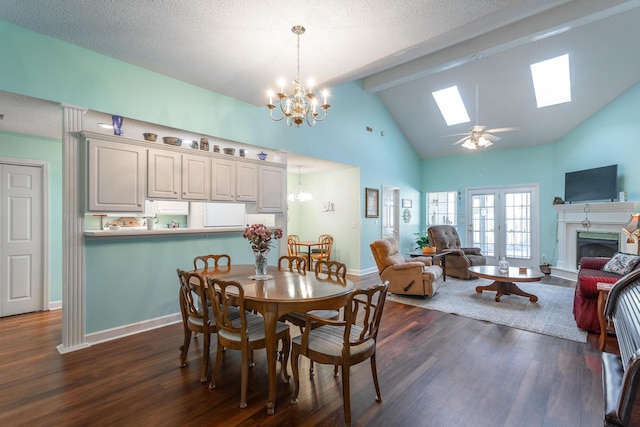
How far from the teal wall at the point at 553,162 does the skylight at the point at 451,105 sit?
136cm

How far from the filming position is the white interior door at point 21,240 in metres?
4.07

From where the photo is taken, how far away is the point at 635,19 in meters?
4.48

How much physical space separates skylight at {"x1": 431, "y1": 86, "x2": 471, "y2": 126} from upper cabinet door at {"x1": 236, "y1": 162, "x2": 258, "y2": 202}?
185 inches

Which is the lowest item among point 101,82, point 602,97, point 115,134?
point 115,134

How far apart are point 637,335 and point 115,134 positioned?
414 centimetres

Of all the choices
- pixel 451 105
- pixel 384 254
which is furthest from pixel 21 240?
pixel 451 105

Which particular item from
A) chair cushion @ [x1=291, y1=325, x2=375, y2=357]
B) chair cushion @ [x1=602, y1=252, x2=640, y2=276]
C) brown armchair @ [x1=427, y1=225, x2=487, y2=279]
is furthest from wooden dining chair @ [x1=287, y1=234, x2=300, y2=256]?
chair cushion @ [x1=602, y1=252, x2=640, y2=276]

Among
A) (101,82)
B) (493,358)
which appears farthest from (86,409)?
(493,358)

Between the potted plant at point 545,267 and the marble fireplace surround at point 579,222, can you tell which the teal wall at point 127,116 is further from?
the potted plant at point 545,267

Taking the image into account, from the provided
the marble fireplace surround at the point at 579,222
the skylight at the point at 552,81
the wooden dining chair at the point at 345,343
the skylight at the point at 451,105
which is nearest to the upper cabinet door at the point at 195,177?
the wooden dining chair at the point at 345,343

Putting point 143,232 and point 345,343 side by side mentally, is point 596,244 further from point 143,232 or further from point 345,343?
point 143,232

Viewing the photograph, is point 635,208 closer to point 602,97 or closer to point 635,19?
point 602,97

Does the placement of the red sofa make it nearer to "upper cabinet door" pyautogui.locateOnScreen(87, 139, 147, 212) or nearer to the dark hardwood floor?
the dark hardwood floor

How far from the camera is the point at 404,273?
491 cm
